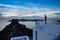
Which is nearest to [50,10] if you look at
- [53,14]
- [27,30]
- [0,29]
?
[53,14]

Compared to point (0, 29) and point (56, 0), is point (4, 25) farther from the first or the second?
point (56, 0)

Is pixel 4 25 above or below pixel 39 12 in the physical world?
below

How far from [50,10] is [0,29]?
2029mm

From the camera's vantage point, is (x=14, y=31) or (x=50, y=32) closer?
Result: (x=50, y=32)

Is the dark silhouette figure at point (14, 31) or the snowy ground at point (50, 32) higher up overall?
the snowy ground at point (50, 32)

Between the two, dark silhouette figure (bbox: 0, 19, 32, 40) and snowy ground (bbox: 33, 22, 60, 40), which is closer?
snowy ground (bbox: 33, 22, 60, 40)

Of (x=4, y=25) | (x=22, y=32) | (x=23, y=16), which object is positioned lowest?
(x=22, y=32)

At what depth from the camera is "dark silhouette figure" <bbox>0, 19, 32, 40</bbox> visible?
4.41m

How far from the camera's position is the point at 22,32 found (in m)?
→ 4.48

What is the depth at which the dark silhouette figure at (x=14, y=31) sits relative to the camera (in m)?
4.41

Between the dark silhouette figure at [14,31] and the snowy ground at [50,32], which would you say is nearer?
Result: the snowy ground at [50,32]

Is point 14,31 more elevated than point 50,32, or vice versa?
point 50,32

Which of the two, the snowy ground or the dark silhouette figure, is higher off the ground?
the snowy ground

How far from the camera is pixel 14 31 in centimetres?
448
